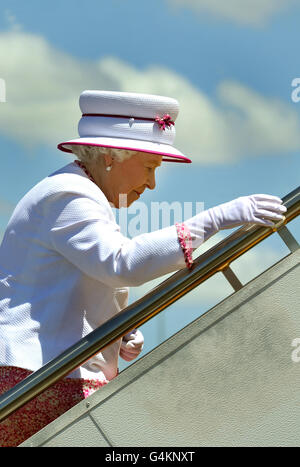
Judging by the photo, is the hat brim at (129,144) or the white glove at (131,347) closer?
the hat brim at (129,144)

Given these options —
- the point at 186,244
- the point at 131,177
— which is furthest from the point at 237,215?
the point at 131,177

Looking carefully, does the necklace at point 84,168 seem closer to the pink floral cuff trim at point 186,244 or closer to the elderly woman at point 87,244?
the elderly woman at point 87,244

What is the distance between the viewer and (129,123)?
3.29m

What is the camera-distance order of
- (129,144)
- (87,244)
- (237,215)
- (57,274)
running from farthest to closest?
(129,144) → (57,274) → (87,244) → (237,215)

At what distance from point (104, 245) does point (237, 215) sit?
0.41 meters

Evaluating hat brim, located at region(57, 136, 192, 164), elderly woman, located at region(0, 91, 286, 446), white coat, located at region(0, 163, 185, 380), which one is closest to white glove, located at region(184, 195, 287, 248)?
elderly woman, located at region(0, 91, 286, 446)

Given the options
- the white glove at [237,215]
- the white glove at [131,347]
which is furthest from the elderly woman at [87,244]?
the white glove at [131,347]

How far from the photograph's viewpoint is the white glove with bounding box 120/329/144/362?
11.3ft

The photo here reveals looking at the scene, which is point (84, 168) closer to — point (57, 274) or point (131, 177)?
point (131, 177)

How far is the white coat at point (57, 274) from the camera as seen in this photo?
297 centimetres

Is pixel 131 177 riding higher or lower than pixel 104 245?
higher

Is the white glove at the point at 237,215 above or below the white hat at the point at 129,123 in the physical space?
below
